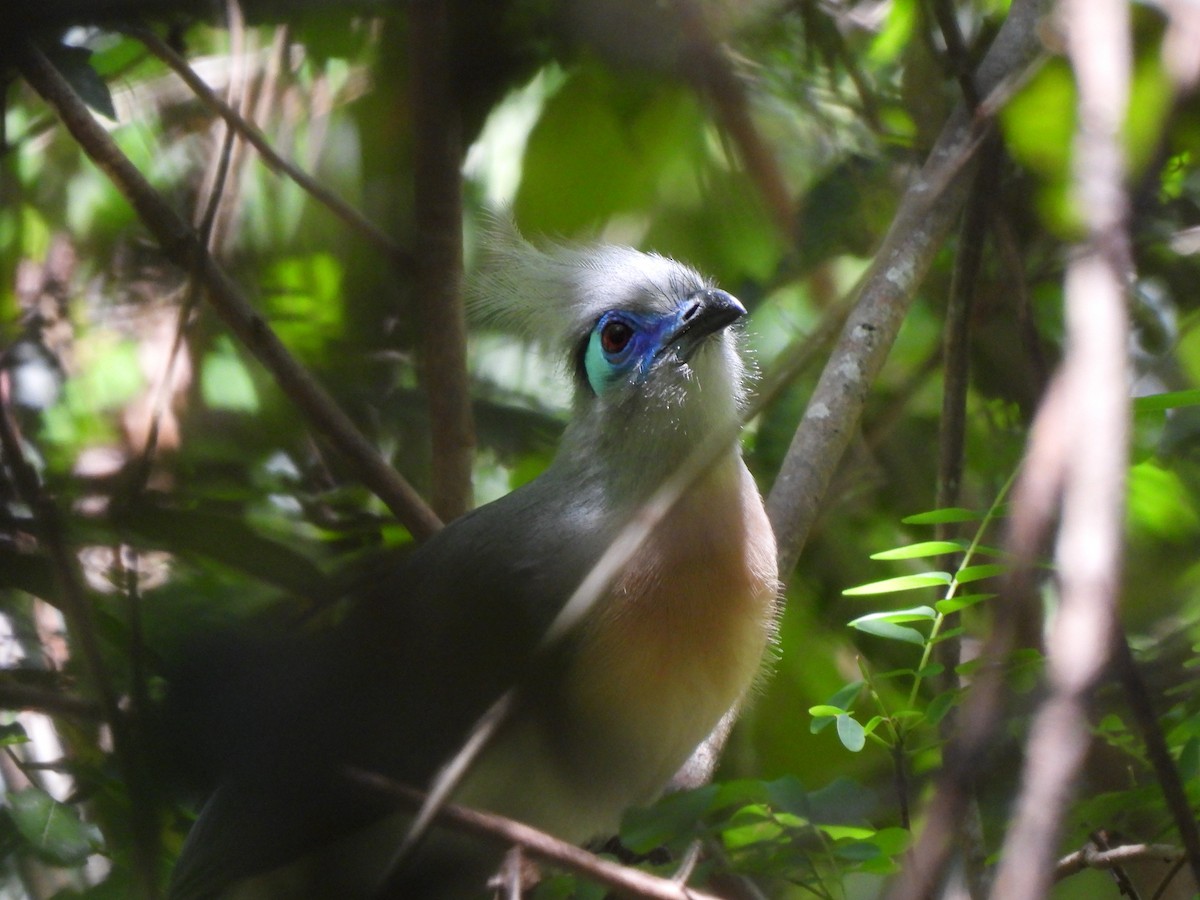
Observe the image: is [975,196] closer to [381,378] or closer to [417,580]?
[417,580]

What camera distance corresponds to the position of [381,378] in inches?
159

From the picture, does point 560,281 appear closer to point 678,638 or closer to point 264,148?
point 264,148

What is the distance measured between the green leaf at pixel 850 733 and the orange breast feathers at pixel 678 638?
2.39 ft

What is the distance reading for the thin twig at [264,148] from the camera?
121 inches

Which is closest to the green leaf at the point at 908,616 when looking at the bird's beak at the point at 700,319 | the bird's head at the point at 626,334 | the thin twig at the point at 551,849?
the thin twig at the point at 551,849

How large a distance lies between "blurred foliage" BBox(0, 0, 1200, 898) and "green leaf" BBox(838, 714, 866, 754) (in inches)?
11.0

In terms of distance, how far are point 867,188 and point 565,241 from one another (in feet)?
3.45

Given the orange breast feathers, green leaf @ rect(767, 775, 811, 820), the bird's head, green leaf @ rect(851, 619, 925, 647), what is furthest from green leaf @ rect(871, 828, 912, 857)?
the bird's head

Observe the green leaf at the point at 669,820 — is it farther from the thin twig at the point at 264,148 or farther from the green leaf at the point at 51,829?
the thin twig at the point at 264,148

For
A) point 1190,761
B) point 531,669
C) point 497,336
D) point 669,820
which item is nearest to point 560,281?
point 497,336

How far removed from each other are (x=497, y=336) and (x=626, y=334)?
0.92 m

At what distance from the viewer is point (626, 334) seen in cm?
341

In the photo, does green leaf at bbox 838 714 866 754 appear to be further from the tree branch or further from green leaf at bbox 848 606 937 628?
the tree branch

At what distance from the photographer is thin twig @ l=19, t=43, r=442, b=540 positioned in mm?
2953
